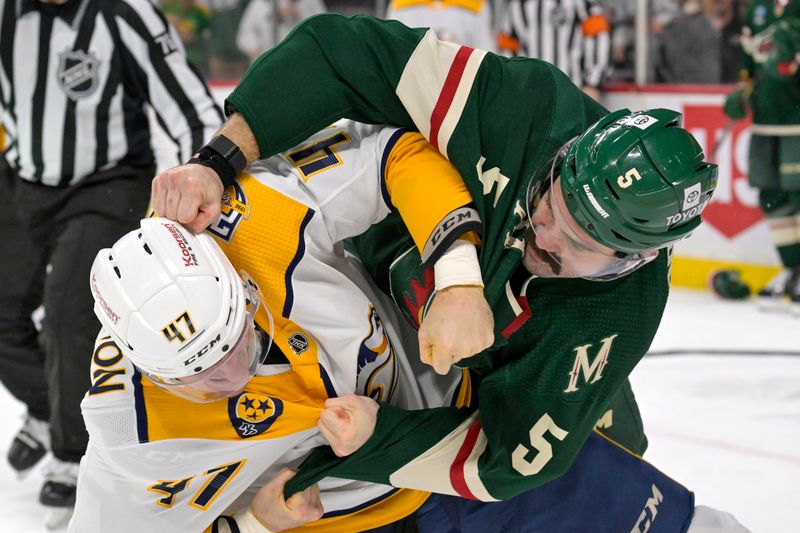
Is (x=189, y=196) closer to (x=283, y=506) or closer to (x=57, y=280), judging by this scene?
(x=283, y=506)

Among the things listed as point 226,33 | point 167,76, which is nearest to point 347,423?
point 167,76

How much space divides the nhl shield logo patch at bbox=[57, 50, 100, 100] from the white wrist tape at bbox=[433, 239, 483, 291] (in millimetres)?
1610

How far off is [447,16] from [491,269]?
4.02 metres

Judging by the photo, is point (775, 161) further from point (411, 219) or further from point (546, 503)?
point (411, 219)

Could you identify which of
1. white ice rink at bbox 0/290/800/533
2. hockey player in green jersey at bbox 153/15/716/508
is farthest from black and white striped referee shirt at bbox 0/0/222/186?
hockey player in green jersey at bbox 153/15/716/508

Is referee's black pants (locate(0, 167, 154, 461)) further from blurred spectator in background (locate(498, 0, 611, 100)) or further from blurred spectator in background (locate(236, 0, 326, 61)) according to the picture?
blurred spectator in background (locate(236, 0, 326, 61))

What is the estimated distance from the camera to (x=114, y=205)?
285cm

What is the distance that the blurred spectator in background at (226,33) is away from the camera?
610 cm

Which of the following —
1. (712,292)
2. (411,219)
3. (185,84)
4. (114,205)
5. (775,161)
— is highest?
(411,219)

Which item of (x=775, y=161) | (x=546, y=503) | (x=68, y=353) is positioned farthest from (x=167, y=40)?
(x=775, y=161)

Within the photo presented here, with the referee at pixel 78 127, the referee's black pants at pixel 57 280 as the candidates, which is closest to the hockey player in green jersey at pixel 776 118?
the referee at pixel 78 127

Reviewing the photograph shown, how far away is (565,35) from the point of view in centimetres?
558

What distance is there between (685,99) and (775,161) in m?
0.67

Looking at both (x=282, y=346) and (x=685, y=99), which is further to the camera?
(x=685, y=99)
